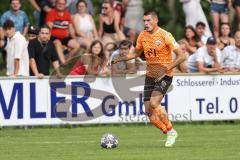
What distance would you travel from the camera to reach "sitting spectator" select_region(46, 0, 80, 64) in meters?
25.1

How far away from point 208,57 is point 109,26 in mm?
3102

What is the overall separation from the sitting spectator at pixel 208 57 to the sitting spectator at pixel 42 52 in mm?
3335

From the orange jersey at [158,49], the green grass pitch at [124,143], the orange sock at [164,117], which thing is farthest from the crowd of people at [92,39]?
the orange sock at [164,117]

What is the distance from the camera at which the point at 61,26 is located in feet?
82.5

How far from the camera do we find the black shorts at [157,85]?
17875 millimetres

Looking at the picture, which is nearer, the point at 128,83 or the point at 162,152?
the point at 162,152

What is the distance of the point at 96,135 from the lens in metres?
20.7

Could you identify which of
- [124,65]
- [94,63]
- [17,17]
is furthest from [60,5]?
[124,65]

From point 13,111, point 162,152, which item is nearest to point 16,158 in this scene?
point 162,152

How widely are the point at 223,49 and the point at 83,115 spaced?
13.2 feet

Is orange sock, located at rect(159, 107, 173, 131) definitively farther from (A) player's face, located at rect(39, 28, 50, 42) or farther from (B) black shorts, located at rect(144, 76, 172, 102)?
(A) player's face, located at rect(39, 28, 50, 42)

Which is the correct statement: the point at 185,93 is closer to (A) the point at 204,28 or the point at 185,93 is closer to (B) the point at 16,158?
(A) the point at 204,28

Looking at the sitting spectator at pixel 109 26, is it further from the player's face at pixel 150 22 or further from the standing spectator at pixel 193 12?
the player's face at pixel 150 22

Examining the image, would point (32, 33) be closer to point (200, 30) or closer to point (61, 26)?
point (61, 26)
